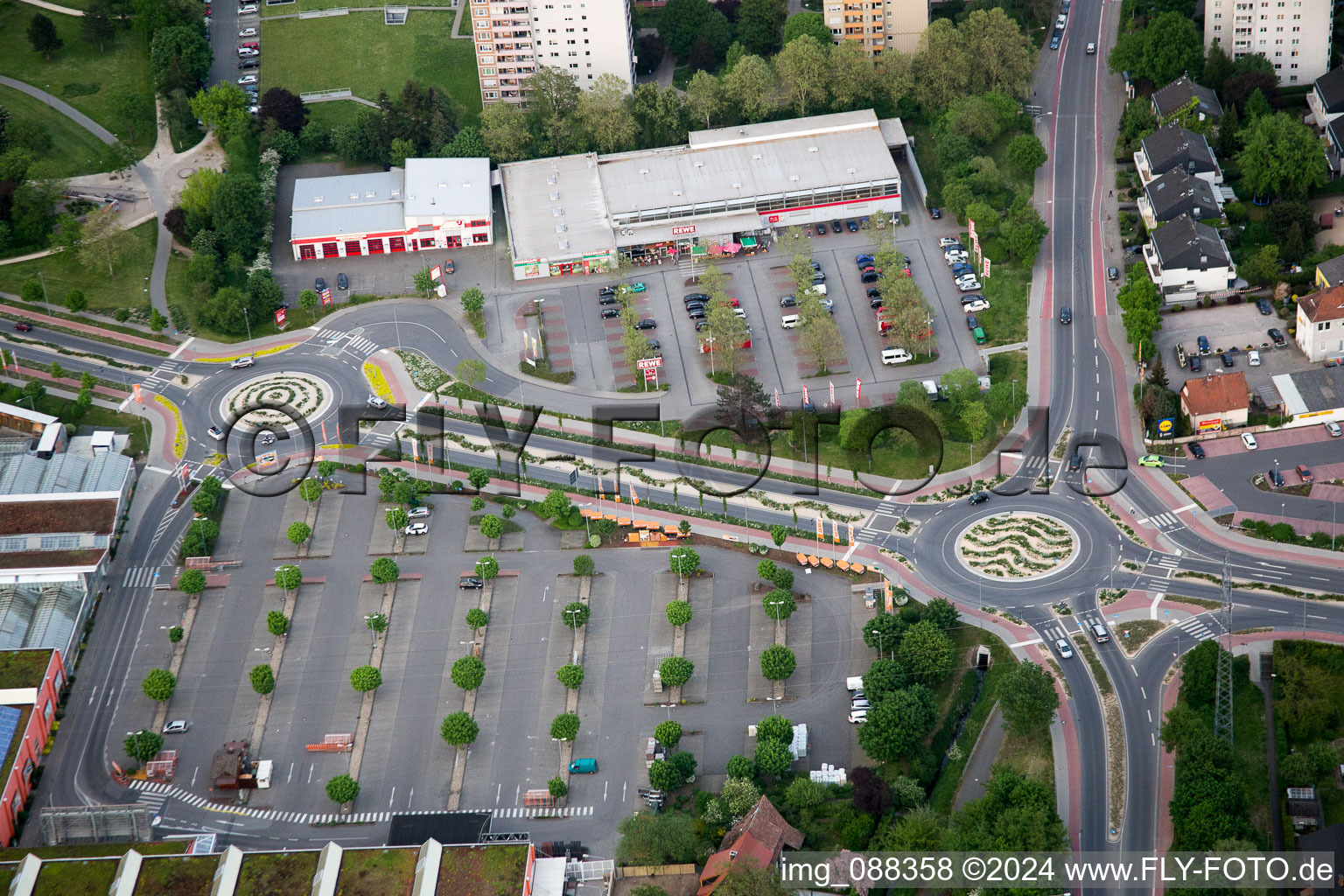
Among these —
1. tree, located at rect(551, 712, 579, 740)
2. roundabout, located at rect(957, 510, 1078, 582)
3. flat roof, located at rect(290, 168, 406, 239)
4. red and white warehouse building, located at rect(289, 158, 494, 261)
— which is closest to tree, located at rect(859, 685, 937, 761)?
roundabout, located at rect(957, 510, 1078, 582)

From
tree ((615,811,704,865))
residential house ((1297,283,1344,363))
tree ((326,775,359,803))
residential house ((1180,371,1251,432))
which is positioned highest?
residential house ((1297,283,1344,363))

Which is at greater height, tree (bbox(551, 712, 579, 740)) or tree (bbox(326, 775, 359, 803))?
tree (bbox(551, 712, 579, 740))

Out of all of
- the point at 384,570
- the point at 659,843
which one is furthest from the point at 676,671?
the point at 384,570

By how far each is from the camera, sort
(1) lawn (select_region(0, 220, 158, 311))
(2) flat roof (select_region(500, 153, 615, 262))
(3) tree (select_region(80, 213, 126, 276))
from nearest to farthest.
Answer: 1. (1) lawn (select_region(0, 220, 158, 311))
2. (3) tree (select_region(80, 213, 126, 276))
3. (2) flat roof (select_region(500, 153, 615, 262))

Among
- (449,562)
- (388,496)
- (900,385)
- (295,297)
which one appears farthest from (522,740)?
(295,297)

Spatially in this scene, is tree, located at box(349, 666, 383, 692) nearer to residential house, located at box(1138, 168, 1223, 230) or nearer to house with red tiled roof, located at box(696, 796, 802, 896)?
house with red tiled roof, located at box(696, 796, 802, 896)

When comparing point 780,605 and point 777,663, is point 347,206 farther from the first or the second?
point 777,663

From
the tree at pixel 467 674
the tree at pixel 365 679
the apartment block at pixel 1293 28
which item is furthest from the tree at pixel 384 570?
the apartment block at pixel 1293 28
